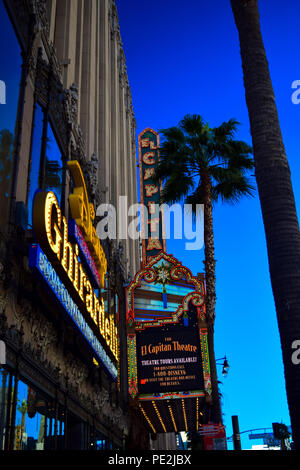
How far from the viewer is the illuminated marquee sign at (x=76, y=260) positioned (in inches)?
495

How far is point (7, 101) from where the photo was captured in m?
12.8

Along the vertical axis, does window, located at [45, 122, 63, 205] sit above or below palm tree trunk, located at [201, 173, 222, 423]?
above

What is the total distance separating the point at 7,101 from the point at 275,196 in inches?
279

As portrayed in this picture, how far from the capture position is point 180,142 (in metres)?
24.5

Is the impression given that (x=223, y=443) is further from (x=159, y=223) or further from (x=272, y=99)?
(x=159, y=223)

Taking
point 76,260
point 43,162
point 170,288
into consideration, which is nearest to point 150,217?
point 170,288

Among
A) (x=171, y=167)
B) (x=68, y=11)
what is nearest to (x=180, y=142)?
(x=171, y=167)

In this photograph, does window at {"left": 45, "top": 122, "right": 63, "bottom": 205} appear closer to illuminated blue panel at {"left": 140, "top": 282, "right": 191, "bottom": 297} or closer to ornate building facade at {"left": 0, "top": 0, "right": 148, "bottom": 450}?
ornate building facade at {"left": 0, "top": 0, "right": 148, "bottom": 450}

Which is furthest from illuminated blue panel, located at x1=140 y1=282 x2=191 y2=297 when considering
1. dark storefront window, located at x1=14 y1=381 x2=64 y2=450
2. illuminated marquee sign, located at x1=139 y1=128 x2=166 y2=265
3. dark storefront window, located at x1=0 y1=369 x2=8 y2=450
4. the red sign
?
illuminated marquee sign, located at x1=139 y1=128 x2=166 y2=265

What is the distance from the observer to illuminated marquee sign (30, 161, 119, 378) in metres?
12.6

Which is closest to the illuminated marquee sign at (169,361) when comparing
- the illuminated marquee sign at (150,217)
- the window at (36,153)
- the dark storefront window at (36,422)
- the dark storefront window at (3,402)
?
the dark storefront window at (36,422)

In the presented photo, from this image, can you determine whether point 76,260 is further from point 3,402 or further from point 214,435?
point 214,435

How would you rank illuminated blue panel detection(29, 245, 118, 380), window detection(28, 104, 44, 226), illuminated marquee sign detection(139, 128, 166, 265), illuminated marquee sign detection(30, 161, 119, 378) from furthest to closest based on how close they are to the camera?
1. illuminated marquee sign detection(139, 128, 166, 265)
2. window detection(28, 104, 44, 226)
3. illuminated marquee sign detection(30, 161, 119, 378)
4. illuminated blue panel detection(29, 245, 118, 380)

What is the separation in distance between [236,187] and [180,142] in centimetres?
347
